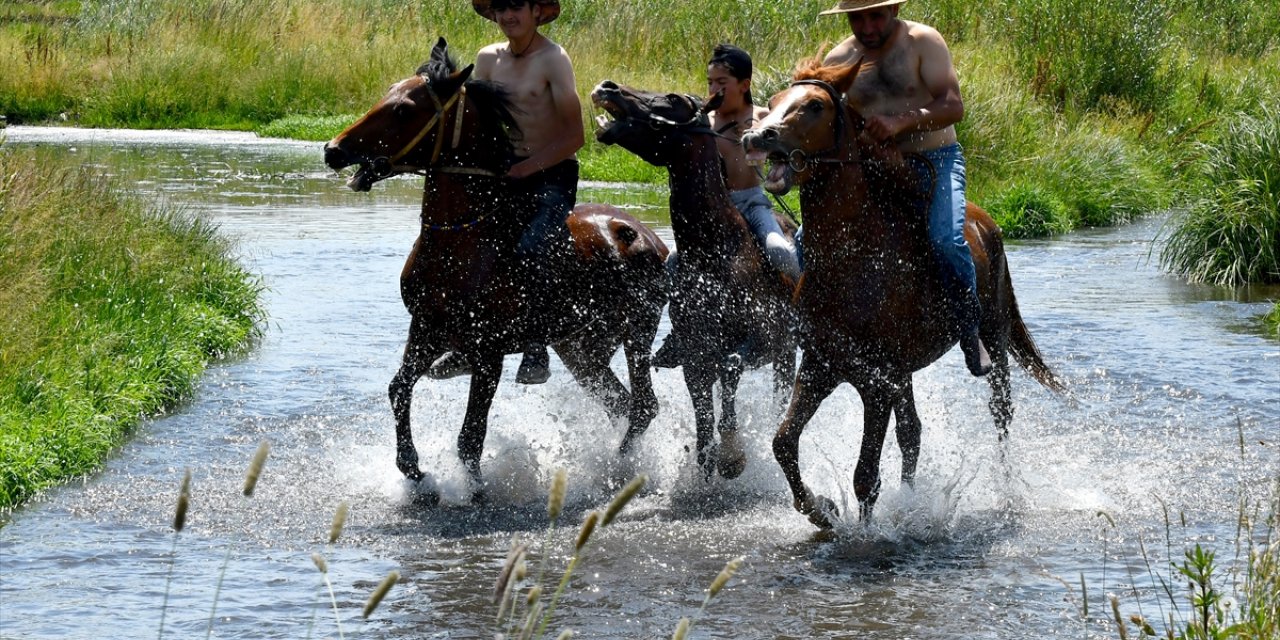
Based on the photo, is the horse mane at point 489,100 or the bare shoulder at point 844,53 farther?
the horse mane at point 489,100

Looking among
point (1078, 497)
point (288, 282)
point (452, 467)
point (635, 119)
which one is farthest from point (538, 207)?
point (288, 282)

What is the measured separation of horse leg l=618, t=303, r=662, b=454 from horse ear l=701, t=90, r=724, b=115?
1.14 meters

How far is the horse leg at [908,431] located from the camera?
24.4ft

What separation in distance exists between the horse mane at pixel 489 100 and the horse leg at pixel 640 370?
57.6 inches

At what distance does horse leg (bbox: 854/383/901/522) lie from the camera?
7.16 meters

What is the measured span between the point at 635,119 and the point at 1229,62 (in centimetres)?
2334

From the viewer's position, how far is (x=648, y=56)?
93.3 ft

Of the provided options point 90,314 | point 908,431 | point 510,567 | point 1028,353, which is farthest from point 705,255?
point 510,567

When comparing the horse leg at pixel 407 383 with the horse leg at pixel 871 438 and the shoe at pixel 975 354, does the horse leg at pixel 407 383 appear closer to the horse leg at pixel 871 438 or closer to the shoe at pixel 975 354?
the horse leg at pixel 871 438

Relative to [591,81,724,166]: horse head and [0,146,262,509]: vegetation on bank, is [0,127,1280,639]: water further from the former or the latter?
[591,81,724,166]: horse head

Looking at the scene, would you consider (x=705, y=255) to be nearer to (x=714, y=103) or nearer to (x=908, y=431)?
(x=714, y=103)

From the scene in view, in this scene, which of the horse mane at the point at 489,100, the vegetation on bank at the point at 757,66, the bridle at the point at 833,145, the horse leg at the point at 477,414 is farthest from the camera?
the vegetation on bank at the point at 757,66

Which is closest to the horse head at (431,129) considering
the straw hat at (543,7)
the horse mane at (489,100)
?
the horse mane at (489,100)

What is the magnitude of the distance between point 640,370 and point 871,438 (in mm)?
1944
